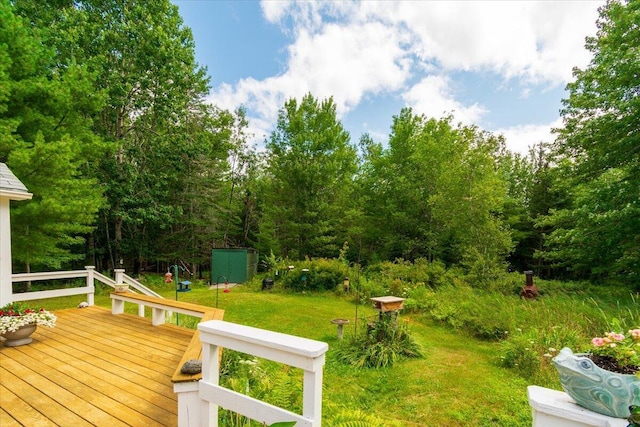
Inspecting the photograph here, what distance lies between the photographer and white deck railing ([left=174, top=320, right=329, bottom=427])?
149 cm

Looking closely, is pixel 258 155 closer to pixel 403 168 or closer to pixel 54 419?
pixel 403 168

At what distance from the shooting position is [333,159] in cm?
1616

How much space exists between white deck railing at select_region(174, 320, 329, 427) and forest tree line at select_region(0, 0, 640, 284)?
7524 millimetres

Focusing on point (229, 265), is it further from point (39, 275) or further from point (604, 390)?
point (604, 390)

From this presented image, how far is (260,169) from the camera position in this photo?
68.8ft

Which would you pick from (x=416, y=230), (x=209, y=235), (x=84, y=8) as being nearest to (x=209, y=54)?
(x=84, y=8)

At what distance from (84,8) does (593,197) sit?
61.5ft

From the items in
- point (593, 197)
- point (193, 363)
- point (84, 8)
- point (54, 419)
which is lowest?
point (54, 419)

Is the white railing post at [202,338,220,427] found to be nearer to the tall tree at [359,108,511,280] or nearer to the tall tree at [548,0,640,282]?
the tall tree at [548,0,640,282]

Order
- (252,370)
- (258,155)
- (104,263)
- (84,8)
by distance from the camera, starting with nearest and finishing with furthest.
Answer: (252,370)
(84,8)
(104,263)
(258,155)

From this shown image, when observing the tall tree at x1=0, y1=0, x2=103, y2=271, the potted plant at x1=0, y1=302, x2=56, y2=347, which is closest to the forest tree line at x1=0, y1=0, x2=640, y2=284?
the tall tree at x1=0, y1=0, x2=103, y2=271

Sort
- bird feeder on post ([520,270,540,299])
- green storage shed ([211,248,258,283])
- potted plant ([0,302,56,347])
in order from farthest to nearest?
green storage shed ([211,248,258,283]), bird feeder on post ([520,270,540,299]), potted plant ([0,302,56,347])

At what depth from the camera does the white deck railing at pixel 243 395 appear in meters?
1.49

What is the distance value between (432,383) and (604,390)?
12.2 ft
